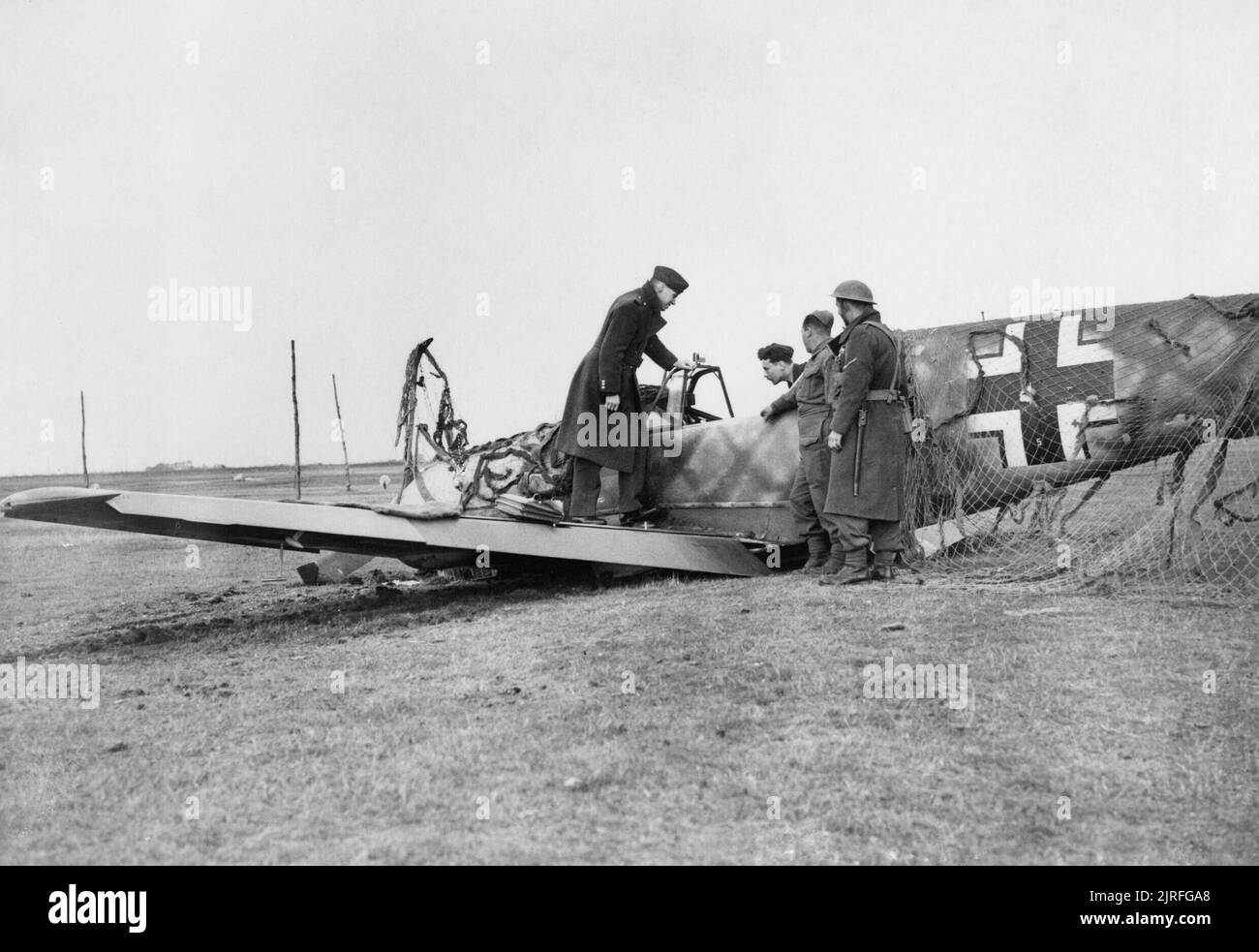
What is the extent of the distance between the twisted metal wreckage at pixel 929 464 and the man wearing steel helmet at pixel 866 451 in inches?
18.7

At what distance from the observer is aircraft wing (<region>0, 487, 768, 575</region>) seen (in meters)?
5.81

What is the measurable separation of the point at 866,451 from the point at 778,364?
1.68 m

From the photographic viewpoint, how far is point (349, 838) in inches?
110

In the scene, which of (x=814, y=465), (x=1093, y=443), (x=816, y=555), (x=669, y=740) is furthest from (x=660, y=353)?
(x=669, y=740)

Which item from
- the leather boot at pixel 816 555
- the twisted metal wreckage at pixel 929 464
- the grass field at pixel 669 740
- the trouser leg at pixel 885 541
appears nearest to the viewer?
the grass field at pixel 669 740

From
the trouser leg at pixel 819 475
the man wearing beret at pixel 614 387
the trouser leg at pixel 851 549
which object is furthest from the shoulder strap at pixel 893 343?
the man wearing beret at pixel 614 387

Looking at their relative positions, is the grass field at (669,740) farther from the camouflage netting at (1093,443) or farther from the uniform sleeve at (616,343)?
the uniform sleeve at (616,343)

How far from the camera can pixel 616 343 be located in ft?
25.0

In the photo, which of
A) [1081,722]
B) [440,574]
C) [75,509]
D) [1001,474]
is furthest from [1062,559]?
[75,509]

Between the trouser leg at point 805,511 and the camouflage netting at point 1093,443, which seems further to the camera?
the trouser leg at point 805,511

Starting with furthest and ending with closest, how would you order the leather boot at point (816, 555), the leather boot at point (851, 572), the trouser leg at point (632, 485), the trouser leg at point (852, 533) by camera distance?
1. the trouser leg at point (632, 485)
2. the leather boot at point (816, 555)
3. the trouser leg at point (852, 533)
4. the leather boot at point (851, 572)

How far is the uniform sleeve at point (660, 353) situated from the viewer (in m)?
8.31
